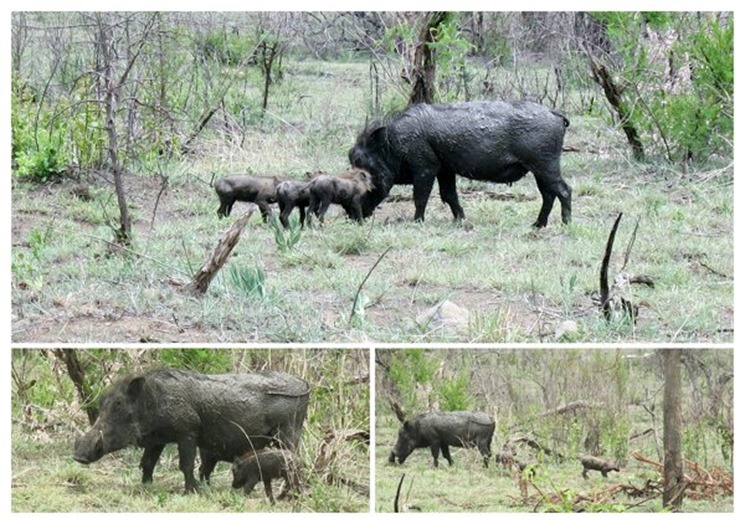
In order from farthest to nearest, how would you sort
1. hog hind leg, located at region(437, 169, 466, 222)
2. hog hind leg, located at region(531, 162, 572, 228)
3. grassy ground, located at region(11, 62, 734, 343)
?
hog hind leg, located at region(437, 169, 466, 222)
hog hind leg, located at region(531, 162, 572, 228)
grassy ground, located at region(11, 62, 734, 343)

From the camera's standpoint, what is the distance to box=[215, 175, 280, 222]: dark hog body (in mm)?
12352

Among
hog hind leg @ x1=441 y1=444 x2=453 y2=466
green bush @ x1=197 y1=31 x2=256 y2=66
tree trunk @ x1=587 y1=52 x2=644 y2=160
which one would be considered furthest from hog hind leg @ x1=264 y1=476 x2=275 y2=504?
green bush @ x1=197 y1=31 x2=256 y2=66

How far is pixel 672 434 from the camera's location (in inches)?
321

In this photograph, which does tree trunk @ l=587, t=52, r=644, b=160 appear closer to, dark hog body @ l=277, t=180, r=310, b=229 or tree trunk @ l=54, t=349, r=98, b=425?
dark hog body @ l=277, t=180, r=310, b=229

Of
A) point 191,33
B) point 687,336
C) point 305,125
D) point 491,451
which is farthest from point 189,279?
point 191,33

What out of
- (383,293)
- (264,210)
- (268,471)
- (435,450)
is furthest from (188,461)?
(264,210)

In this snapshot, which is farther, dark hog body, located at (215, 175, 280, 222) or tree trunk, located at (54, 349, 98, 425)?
dark hog body, located at (215, 175, 280, 222)

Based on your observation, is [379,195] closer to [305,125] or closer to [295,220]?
[295,220]

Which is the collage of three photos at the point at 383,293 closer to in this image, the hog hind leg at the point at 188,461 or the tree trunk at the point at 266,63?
the hog hind leg at the point at 188,461

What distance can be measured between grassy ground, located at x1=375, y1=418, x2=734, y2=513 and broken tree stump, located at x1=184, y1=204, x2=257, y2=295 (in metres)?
1.85

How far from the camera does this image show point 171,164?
14086 millimetres

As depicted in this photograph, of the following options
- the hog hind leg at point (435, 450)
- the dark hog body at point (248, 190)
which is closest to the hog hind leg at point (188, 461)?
the hog hind leg at point (435, 450)

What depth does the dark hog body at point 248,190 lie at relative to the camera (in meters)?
12.4

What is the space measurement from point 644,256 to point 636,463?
3.07 meters
